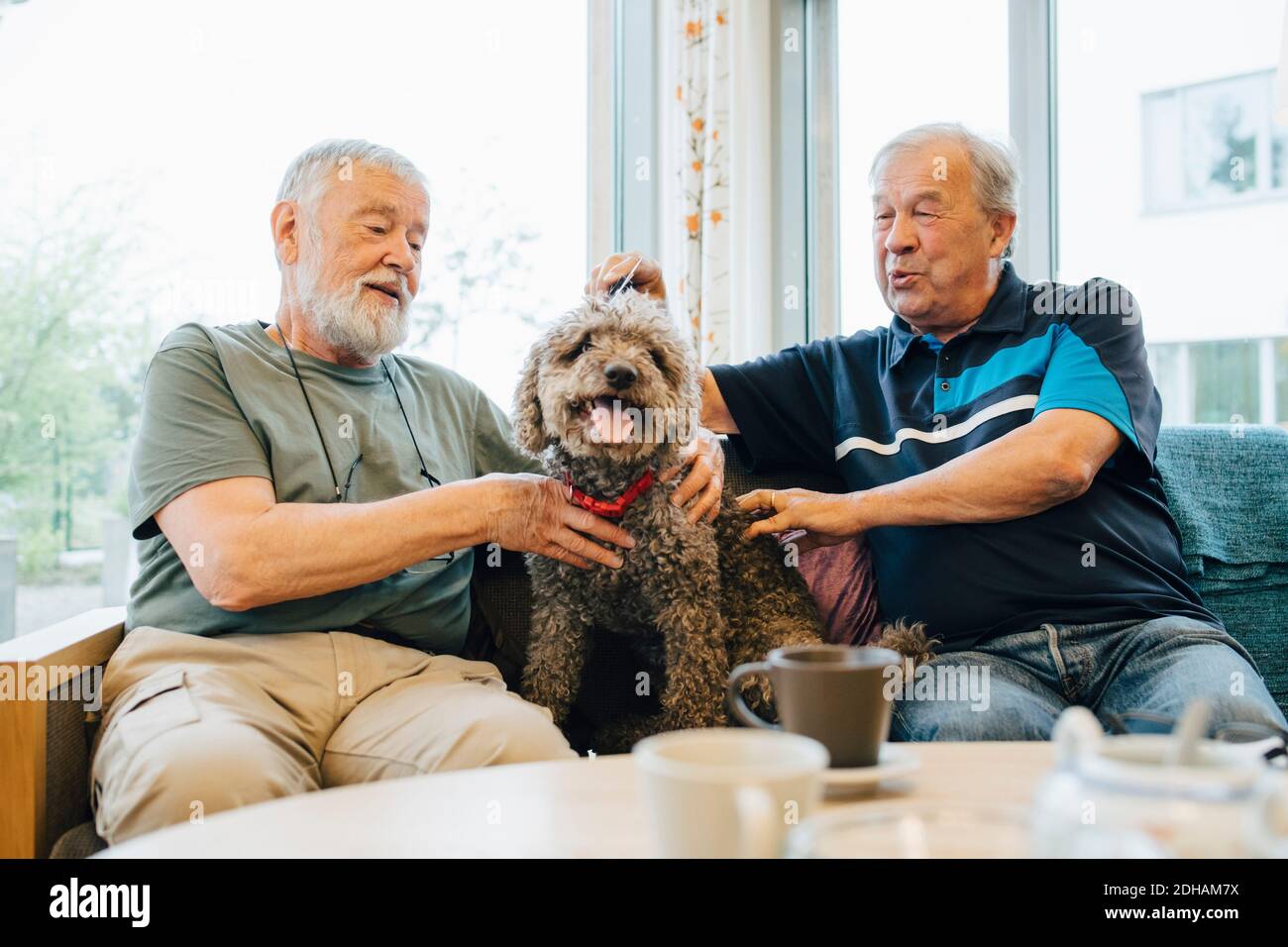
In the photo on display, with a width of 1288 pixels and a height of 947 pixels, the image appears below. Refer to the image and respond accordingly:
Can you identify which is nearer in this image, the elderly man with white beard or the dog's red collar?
the elderly man with white beard

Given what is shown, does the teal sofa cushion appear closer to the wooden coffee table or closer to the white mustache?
the wooden coffee table

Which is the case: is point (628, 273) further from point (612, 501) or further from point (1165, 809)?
point (1165, 809)

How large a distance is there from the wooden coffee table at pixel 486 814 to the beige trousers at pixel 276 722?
47 cm

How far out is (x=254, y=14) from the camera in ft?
9.64

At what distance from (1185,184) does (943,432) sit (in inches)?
67.4

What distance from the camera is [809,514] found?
1.65 meters

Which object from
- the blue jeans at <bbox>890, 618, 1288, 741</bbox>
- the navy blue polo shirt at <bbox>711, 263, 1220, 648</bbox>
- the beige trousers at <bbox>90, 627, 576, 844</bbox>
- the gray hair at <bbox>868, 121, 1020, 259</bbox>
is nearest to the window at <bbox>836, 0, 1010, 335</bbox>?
the gray hair at <bbox>868, 121, 1020, 259</bbox>

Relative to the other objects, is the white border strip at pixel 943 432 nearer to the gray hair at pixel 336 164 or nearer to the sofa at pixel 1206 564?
the sofa at pixel 1206 564

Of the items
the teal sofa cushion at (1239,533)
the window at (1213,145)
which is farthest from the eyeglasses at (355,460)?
the window at (1213,145)

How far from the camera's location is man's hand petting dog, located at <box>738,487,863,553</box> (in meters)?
1.64

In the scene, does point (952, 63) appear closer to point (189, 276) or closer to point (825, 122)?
point (825, 122)

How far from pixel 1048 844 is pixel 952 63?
10.6ft

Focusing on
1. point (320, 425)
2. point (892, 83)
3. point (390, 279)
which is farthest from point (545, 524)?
point (892, 83)

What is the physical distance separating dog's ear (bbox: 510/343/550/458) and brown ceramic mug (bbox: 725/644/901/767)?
0.95 m
